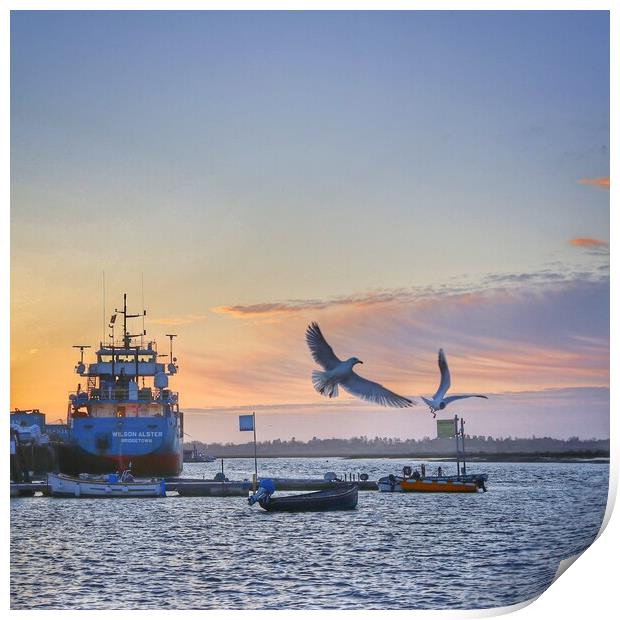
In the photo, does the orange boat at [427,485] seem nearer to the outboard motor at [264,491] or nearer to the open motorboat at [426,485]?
the open motorboat at [426,485]

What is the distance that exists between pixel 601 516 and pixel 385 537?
9388 millimetres

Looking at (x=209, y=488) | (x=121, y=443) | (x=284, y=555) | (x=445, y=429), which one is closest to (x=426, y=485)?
(x=445, y=429)

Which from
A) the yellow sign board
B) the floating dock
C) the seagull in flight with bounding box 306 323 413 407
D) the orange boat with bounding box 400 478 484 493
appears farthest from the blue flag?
the seagull in flight with bounding box 306 323 413 407

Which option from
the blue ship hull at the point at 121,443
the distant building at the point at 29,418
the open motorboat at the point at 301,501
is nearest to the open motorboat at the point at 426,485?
the blue ship hull at the point at 121,443

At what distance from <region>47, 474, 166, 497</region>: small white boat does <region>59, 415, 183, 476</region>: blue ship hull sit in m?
2.16

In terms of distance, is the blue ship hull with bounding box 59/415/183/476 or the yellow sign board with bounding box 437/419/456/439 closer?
the yellow sign board with bounding box 437/419/456/439

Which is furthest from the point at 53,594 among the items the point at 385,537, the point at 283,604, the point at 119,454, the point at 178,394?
the point at 178,394

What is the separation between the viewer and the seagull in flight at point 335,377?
55.0 ft

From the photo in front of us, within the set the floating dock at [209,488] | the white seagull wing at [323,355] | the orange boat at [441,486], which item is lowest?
the orange boat at [441,486]

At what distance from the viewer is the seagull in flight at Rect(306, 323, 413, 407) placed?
55.0 feet

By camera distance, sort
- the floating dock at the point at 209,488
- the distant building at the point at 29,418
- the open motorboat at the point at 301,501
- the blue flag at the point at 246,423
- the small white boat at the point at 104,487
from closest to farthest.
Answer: the open motorboat at the point at 301,501 < the blue flag at the point at 246,423 < the small white boat at the point at 104,487 < the floating dock at the point at 209,488 < the distant building at the point at 29,418

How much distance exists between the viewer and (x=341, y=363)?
17.0 metres

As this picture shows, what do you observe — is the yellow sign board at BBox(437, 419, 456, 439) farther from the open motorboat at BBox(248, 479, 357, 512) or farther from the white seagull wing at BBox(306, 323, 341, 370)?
the white seagull wing at BBox(306, 323, 341, 370)

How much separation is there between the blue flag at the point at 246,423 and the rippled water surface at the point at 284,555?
2107 mm
